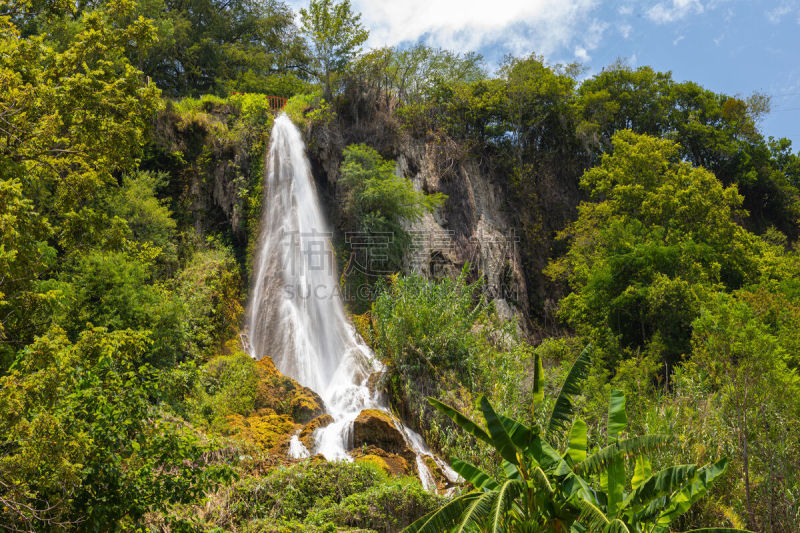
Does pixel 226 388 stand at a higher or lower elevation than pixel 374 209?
lower

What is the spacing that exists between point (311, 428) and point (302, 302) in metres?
6.94

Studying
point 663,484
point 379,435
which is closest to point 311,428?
point 379,435

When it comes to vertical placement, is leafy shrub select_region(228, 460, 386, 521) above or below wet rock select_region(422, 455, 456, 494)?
above

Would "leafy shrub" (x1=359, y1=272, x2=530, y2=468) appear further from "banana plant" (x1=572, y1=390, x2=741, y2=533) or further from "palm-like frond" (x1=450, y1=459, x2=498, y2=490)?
"banana plant" (x1=572, y1=390, x2=741, y2=533)

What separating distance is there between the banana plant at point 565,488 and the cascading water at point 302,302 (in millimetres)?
6166

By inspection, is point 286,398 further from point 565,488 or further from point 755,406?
point 755,406

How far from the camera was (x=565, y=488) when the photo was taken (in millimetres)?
6406

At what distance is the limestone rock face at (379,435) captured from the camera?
38.9 ft

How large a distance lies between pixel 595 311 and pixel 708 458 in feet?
31.0

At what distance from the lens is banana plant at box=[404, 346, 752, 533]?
6043mm

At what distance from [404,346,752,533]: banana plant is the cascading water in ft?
20.2

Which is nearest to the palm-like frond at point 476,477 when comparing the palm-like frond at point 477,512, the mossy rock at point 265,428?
the palm-like frond at point 477,512

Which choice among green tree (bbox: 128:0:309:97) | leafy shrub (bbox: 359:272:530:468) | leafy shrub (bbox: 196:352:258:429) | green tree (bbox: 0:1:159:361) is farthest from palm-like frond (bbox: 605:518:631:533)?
green tree (bbox: 128:0:309:97)

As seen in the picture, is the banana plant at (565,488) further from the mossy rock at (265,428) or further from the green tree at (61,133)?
the green tree at (61,133)
